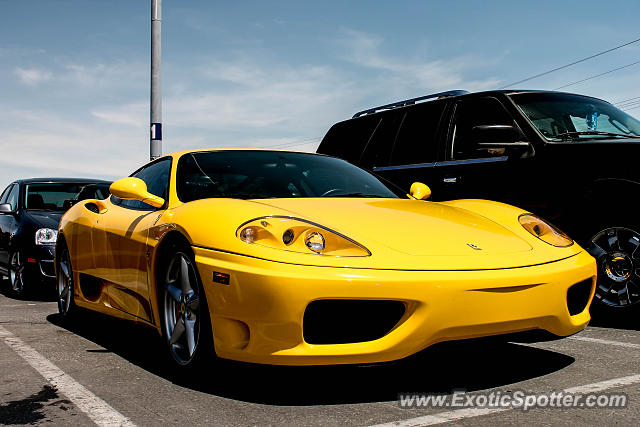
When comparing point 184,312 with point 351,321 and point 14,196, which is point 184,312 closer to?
point 351,321

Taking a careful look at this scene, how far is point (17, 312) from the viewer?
6.53 m

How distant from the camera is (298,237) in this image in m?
3.30

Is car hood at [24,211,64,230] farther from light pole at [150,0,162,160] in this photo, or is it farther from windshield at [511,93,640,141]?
windshield at [511,93,640,141]

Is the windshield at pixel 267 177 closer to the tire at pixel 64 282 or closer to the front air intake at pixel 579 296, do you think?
the front air intake at pixel 579 296

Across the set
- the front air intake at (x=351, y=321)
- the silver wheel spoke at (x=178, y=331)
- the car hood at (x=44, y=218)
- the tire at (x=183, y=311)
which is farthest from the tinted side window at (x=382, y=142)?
the front air intake at (x=351, y=321)

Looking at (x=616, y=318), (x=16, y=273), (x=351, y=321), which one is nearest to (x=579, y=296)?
(x=351, y=321)

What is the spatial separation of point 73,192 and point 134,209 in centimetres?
471

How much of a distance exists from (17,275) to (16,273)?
5 centimetres

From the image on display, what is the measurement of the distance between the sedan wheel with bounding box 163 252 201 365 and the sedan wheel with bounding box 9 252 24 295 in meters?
4.61

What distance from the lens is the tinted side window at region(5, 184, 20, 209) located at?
870 cm

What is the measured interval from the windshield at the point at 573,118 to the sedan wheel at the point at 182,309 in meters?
3.28

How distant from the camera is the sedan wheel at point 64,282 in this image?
18.2 feet

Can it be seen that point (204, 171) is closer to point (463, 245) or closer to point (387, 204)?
point (387, 204)

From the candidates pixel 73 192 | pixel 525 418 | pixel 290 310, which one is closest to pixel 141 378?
pixel 290 310
